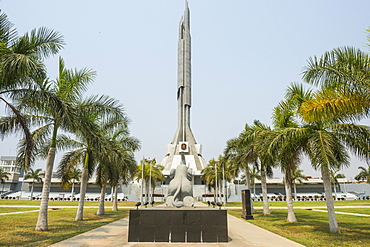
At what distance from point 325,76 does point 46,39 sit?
34.3ft

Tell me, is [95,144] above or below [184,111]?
below

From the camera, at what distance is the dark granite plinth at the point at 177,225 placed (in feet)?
31.7

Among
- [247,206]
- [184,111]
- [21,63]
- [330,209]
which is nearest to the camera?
[21,63]

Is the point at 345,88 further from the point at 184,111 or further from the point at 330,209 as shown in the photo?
the point at 184,111

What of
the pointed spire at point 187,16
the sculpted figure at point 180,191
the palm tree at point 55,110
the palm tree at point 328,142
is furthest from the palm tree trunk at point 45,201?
the pointed spire at point 187,16

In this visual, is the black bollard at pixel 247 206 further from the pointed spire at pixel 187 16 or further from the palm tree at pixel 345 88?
the pointed spire at pixel 187 16

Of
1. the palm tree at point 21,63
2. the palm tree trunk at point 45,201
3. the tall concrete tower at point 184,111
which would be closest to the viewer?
the palm tree at point 21,63

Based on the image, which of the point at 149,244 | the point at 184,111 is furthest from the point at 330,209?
the point at 184,111

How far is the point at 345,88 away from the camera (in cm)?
865

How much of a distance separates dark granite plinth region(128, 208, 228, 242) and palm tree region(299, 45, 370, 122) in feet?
16.6

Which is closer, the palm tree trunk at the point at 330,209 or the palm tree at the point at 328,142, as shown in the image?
the palm tree at the point at 328,142

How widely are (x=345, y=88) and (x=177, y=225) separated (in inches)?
298

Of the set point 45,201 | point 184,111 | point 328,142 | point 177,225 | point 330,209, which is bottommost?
point 177,225

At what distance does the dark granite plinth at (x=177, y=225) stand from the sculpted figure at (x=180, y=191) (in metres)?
2.02
